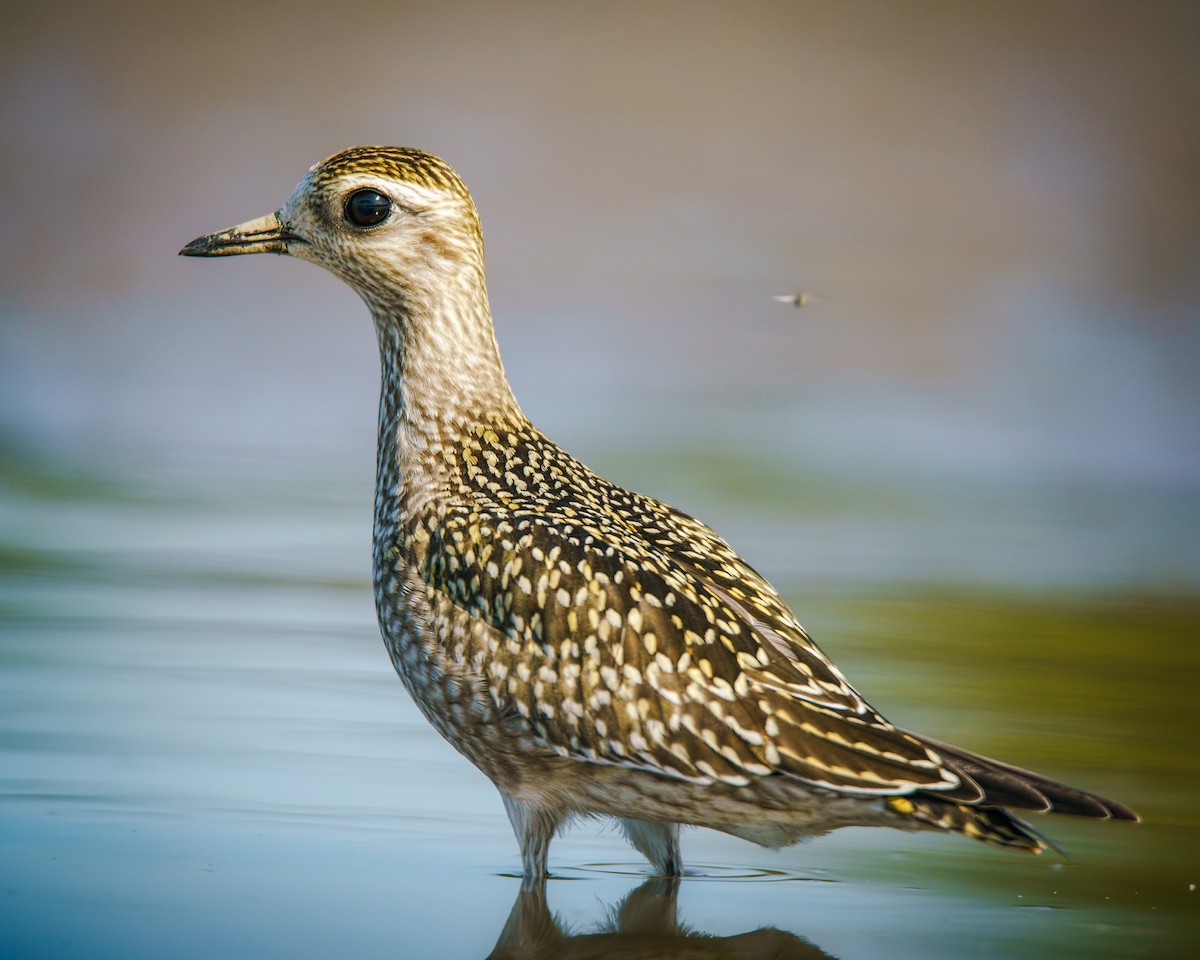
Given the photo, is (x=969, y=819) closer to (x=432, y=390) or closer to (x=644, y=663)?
(x=644, y=663)

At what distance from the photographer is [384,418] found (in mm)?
4285

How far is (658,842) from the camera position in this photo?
4.11 metres

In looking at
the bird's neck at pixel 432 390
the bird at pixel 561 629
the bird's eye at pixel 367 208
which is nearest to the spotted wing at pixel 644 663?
the bird at pixel 561 629

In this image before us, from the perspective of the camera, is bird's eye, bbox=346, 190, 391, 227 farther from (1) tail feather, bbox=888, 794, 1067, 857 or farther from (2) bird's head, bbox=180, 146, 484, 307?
(1) tail feather, bbox=888, 794, 1067, 857

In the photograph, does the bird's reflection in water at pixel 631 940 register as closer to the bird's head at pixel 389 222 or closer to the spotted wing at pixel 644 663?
the spotted wing at pixel 644 663

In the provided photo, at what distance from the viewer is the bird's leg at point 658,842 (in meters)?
4.11

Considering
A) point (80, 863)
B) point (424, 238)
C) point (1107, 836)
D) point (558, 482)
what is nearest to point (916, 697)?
point (1107, 836)

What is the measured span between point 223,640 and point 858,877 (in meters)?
2.95

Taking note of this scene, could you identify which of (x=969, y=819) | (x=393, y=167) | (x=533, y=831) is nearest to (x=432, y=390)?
(x=393, y=167)

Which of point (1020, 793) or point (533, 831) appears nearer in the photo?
point (1020, 793)

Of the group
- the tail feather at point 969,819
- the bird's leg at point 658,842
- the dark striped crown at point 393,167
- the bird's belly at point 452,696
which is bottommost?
the bird's leg at point 658,842

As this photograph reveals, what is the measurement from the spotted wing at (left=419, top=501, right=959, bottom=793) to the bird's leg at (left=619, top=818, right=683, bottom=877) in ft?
1.73

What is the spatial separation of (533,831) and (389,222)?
153 centimetres

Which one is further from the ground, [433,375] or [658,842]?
[433,375]
